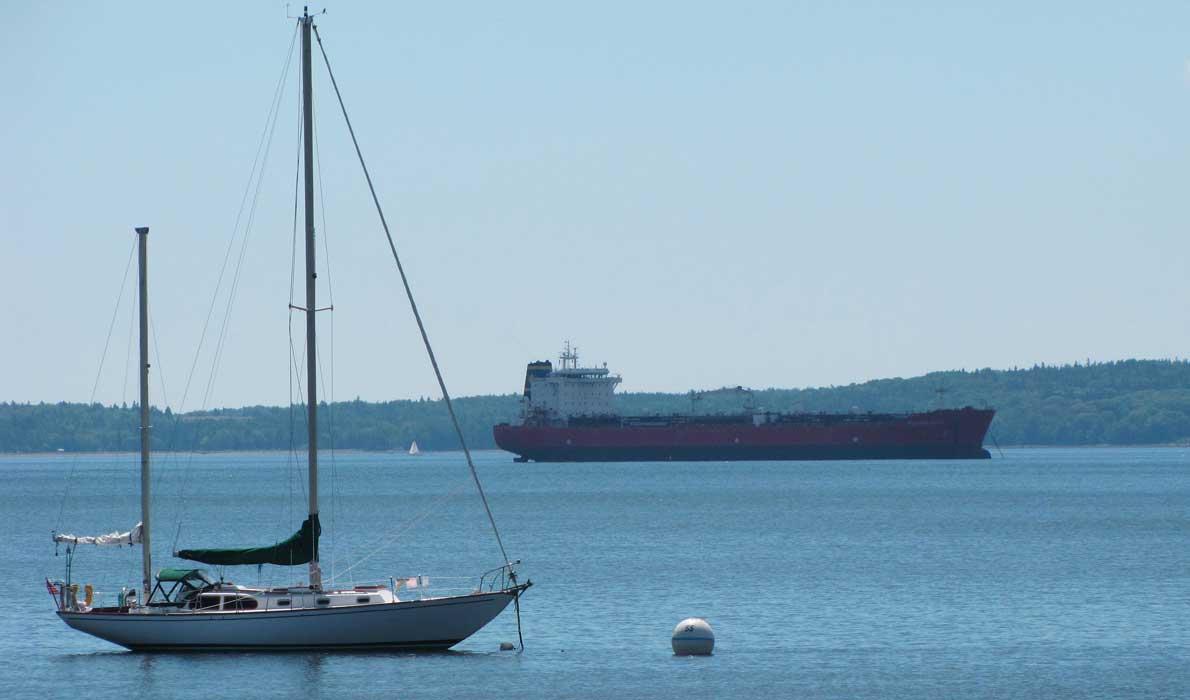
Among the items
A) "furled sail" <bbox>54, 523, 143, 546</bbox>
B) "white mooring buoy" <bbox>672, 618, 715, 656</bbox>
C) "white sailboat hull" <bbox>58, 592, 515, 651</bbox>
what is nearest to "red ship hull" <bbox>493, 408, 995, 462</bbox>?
"white mooring buoy" <bbox>672, 618, 715, 656</bbox>

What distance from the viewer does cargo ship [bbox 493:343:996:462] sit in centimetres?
10662

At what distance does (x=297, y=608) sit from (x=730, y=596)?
11.2 meters

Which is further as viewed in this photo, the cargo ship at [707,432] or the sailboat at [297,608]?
the cargo ship at [707,432]

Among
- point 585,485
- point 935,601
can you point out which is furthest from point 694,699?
point 585,485

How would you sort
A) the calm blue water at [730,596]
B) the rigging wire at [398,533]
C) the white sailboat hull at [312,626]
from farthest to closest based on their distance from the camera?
1. the rigging wire at [398,533]
2. the white sailboat hull at [312,626]
3. the calm blue water at [730,596]

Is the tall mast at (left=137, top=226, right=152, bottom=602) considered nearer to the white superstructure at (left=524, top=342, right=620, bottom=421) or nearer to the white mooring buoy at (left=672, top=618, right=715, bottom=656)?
the white mooring buoy at (left=672, top=618, right=715, bottom=656)

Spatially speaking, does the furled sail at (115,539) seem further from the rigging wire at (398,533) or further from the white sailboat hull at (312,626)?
the rigging wire at (398,533)

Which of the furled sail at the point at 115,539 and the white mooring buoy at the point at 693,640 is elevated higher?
the furled sail at the point at 115,539

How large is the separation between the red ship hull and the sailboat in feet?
278

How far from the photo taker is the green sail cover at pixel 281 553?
2314 cm

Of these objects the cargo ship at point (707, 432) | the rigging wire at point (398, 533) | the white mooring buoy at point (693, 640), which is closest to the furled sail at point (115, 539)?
the rigging wire at point (398, 533)

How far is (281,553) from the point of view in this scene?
2339 cm

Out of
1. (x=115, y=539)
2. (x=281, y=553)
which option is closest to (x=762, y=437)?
(x=115, y=539)

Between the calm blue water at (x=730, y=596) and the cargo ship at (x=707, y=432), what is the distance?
107 feet
